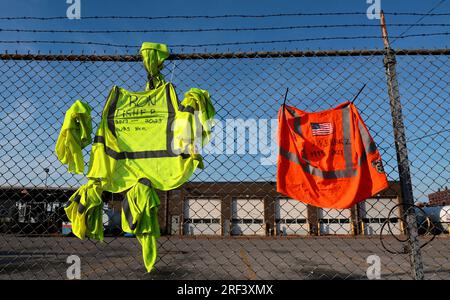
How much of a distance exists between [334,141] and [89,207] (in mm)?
2417

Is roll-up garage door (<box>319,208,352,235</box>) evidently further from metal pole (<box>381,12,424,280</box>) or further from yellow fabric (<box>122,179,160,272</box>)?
yellow fabric (<box>122,179,160,272</box>)

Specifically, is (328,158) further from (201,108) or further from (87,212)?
(87,212)

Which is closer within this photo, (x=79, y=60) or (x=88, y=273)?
(x=79, y=60)

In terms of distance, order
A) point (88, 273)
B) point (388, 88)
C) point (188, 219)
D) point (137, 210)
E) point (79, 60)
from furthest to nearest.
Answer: point (188, 219) < point (88, 273) < point (79, 60) < point (388, 88) < point (137, 210)

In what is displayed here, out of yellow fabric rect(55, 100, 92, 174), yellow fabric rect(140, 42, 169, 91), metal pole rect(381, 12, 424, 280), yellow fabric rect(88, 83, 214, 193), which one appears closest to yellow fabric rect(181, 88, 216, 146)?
yellow fabric rect(88, 83, 214, 193)

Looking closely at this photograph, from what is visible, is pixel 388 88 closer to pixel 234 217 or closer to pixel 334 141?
pixel 334 141

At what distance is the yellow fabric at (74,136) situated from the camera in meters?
2.92

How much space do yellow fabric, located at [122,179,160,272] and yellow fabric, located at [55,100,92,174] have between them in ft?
2.24

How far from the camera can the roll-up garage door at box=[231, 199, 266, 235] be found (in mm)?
25688

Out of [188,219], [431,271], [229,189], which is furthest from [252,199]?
[431,271]

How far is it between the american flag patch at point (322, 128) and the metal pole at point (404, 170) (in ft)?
1.90

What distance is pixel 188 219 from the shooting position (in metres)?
25.9
